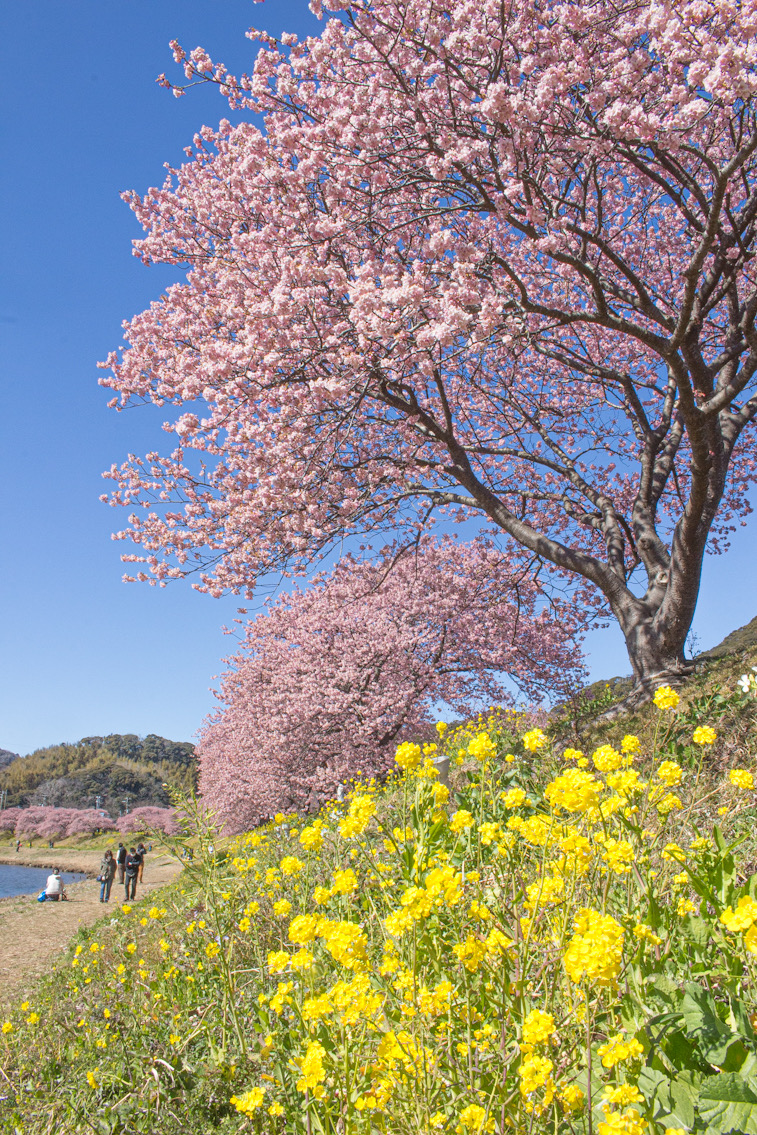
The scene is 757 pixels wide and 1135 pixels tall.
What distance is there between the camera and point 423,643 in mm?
14719

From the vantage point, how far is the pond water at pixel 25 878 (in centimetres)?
2948

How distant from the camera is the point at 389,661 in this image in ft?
47.2

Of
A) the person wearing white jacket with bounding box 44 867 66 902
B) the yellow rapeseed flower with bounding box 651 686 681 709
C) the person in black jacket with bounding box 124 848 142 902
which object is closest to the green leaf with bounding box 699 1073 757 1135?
the yellow rapeseed flower with bounding box 651 686 681 709

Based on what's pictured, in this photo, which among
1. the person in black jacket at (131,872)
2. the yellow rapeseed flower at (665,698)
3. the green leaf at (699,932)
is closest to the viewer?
the green leaf at (699,932)

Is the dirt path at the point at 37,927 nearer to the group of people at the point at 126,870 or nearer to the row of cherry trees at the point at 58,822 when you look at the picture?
the group of people at the point at 126,870

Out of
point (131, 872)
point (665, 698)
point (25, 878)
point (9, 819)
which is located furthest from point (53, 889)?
point (9, 819)

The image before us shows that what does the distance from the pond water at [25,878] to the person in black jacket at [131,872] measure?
11.2 meters

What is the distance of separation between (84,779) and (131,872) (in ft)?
242

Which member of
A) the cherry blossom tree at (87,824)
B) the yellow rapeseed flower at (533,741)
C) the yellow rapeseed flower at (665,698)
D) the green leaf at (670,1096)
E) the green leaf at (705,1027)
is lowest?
the cherry blossom tree at (87,824)

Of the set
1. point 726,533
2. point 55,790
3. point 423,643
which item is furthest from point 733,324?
point 55,790

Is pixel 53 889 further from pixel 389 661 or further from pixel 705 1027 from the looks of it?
pixel 705 1027

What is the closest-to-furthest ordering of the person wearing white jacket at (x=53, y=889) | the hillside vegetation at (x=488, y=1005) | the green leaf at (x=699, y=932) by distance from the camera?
the hillside vegetation at (x=488, y=1005), the green leaf at (x=699, y=932), the person wearing white jacket at (x=53, y=889)

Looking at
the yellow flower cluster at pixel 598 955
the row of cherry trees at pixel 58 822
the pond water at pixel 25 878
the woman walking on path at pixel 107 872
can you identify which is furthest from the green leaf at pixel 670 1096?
the row of cherry trees at pixel 58 822

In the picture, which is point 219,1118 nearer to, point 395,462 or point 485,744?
point 485,744
